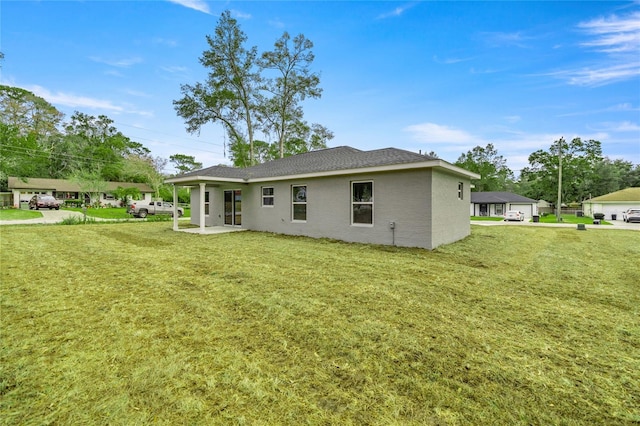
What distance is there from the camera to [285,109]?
2334 cm

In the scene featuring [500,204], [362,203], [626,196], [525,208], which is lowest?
[525,208]

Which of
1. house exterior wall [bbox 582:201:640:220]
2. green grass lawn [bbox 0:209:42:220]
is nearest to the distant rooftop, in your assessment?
house exterior wall [bbox 582:201:640:220]

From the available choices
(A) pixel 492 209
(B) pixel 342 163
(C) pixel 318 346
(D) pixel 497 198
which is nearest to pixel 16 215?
(B) pixel 342 163

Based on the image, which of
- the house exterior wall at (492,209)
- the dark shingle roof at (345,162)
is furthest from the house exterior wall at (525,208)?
the dark shingle roof at (345,162)

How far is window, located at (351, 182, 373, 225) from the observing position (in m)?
9.20

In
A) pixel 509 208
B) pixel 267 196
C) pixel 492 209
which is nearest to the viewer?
pixel 267 196

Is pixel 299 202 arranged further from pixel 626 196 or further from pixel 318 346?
pixel 626 196

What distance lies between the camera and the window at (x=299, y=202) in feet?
36.0

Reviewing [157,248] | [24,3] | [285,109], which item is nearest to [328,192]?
Result: [157,248]

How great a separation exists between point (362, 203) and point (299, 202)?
2.89 m

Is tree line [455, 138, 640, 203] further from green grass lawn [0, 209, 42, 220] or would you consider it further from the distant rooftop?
green grass lawn [0, 209, 42, 220]

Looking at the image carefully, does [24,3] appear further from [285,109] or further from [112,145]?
[112,145]

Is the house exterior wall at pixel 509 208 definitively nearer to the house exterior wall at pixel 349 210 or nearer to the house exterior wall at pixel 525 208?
the house exterior wall at pixel 525 208

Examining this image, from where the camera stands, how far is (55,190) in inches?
1513
